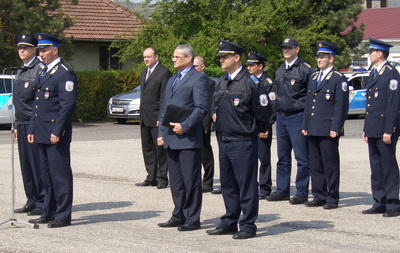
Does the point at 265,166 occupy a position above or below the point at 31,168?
below

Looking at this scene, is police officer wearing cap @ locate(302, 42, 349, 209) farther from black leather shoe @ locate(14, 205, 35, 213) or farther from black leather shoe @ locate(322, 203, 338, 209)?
black leather shoe @ locate(14, 205, 35, 213)

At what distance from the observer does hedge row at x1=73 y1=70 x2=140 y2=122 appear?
28078 mm

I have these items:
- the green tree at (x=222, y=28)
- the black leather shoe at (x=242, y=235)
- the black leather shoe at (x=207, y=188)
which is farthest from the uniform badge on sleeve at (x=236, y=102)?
the green tree at (x=222, y=28)

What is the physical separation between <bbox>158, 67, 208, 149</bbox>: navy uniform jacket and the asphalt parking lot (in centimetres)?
94

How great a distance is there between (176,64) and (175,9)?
23.6m

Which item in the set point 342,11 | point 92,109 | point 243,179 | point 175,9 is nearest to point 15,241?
point 243,179

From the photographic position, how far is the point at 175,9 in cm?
3203

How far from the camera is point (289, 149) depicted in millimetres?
10875

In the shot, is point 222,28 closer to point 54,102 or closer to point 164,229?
point 54,102

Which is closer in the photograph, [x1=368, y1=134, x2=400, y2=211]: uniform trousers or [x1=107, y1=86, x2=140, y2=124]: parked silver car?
[x1=368, y1=134, x2=400, y2=211]: uniform trousers

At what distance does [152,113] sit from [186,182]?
3.62m

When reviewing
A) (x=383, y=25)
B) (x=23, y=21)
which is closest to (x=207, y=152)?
(x=23, y=21)

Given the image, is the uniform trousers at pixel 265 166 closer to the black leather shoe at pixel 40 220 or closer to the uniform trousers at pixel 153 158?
the uniform trousers at pixel 153 158

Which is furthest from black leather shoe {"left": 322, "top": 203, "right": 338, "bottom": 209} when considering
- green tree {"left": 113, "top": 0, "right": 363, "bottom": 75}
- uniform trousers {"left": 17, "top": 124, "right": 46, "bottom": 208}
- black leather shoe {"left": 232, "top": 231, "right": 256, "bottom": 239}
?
green tree {"left": 113, "top": 0, "right": 363, "bottom": 75}
